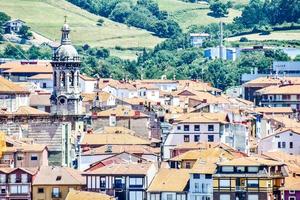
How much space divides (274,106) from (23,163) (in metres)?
59.8

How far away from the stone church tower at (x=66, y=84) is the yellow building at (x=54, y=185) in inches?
790

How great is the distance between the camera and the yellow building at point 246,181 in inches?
3403

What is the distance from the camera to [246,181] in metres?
86.7

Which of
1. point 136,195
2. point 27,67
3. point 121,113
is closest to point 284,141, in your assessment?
point 121,113

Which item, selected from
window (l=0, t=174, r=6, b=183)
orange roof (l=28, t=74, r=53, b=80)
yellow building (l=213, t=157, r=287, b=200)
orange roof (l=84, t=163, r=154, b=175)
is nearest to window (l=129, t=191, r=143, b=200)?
orange roof (l=84, t=163, r=154, b=175)

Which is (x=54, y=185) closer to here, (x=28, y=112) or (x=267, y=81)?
(x=28, y=112)

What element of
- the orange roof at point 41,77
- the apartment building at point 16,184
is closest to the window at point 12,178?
the apartment building at point 16,184

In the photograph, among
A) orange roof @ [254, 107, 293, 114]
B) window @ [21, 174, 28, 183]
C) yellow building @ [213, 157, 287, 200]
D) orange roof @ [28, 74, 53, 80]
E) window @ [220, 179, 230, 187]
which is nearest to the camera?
yellow building @ [213, 157, 287, 200]

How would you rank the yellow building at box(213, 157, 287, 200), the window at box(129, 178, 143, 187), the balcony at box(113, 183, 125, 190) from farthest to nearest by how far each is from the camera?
the balcony at box(113, 183, 125, 190), the window at box(129, 178, 143, 187), the yellow building at box(213, 157, 287, 200)

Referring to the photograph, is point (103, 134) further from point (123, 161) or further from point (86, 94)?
point (86, 94)

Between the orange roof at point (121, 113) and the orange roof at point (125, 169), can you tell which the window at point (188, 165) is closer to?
the orange roof at point (125, 169)

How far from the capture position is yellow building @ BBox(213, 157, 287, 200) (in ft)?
284

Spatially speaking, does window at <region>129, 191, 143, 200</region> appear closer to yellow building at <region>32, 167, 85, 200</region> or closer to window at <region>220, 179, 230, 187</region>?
yellow building at <region>32, 167, 85, 200</region>

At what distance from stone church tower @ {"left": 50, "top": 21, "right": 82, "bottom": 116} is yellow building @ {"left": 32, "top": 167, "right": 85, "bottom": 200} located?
2008cm
